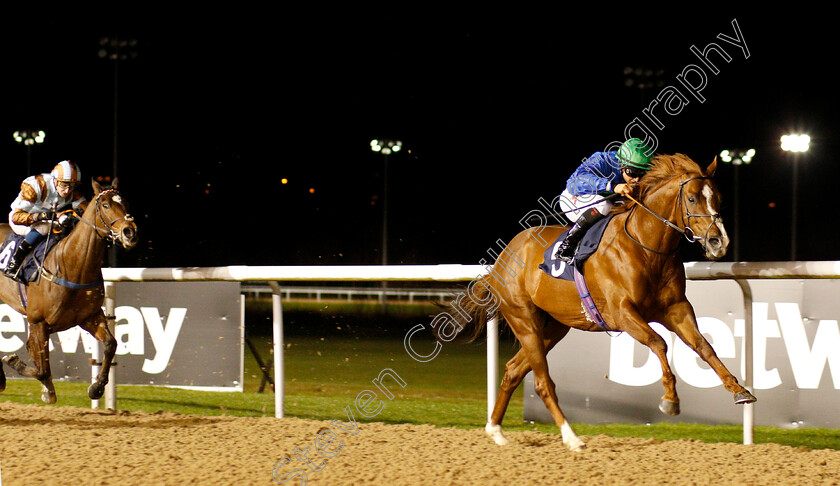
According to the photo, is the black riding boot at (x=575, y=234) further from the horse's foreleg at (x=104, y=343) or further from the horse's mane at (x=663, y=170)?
the horse's foreleg at (x=104, y=343)

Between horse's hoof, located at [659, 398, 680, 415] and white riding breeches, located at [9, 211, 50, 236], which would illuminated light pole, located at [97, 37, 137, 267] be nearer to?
white riding breeches, located at [9, 211, 50, 236]

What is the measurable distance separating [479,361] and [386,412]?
4.85 meters

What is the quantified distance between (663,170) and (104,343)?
153 inches

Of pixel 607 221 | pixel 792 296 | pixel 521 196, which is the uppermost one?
pixel 521 196

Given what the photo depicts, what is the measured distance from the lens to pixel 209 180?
156 feet

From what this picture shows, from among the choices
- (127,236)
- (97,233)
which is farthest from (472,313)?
(97,233)

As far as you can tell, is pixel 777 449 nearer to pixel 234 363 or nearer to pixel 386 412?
pixel 386 412

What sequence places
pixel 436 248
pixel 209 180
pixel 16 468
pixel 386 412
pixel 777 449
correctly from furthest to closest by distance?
pixel 209 180 → pixel 436 248 → pixel 386 412 → pixel 777 449 → pixel 16 468

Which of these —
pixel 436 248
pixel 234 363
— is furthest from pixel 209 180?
pixel 234 363

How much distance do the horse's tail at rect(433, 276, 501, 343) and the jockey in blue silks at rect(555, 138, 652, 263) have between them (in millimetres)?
628

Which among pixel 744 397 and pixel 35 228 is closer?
pixel 744 397

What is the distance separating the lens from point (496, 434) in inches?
179

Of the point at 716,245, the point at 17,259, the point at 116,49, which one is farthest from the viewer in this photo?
the point at 116,49

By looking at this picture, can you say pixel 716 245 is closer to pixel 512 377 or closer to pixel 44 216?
pixel 512 377
